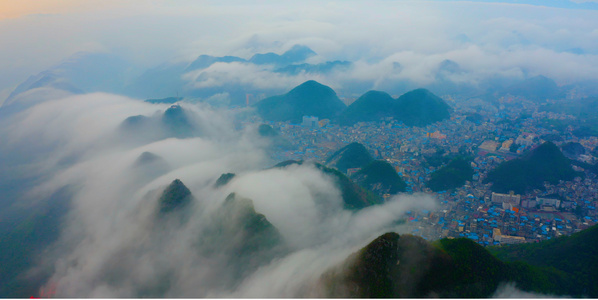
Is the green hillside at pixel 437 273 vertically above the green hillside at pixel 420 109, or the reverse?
the green hillside at pixel 437 273

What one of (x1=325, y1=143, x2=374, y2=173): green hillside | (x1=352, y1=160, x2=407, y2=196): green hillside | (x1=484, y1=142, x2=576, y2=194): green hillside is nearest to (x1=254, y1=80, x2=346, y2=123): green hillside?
(x1=325, y1=143, x2=374, y2=173): green hillside

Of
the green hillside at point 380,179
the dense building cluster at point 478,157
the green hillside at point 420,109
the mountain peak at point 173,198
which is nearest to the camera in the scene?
the dense building cluster at point 478,157

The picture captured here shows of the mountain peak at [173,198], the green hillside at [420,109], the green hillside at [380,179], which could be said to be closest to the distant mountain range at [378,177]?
the green hillside at [380,179]

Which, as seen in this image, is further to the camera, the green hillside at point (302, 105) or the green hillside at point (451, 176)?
the green hillside at point (302, 105)

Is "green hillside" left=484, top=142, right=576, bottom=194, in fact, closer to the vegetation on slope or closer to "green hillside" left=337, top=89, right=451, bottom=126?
the vegetation on slope

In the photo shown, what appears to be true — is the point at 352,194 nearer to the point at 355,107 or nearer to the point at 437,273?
the point at 437,273

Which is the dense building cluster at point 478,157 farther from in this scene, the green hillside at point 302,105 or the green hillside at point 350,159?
the green hillside at point 302,105
